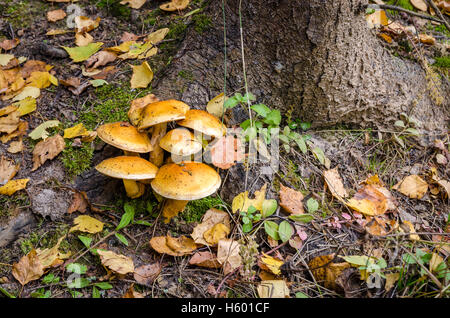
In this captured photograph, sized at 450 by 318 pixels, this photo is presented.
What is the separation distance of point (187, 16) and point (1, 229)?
8.47 ft

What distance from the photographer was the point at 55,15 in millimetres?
3855

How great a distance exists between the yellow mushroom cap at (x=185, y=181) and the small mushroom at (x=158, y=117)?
0.23 m

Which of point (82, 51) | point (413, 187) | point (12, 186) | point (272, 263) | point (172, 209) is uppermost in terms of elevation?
point (82, 51)

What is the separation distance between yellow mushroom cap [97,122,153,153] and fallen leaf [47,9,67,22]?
91.3 inches

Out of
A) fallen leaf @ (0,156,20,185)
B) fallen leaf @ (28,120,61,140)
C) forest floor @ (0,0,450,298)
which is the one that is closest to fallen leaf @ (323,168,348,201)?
forest floor @ (0,0,450,298)

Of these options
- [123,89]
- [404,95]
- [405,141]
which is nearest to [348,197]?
[405,141]

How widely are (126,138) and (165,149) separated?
0.27 m

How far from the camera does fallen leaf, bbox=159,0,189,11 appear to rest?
3639 millimetres

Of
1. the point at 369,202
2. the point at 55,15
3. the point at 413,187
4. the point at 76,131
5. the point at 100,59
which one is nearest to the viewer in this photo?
the point at 369,202

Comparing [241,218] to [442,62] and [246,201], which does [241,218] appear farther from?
[442,62]

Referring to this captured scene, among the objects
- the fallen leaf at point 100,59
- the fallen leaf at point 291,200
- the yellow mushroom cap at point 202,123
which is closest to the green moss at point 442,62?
the fallen leaf at point 291,200

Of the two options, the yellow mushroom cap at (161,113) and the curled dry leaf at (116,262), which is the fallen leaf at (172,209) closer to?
the curled dry leaf at (116,262)

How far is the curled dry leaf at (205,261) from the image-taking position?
2.20m

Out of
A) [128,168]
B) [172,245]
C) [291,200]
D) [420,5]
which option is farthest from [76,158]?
[420,5]
